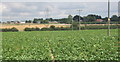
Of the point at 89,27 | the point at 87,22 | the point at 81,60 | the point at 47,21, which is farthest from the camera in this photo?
the point at 87,22

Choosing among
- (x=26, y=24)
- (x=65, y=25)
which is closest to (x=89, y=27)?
(x=65, y=25)

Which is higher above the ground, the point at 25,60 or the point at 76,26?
the point at 25,60

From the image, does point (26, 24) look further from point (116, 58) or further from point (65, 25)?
point (116, 58)

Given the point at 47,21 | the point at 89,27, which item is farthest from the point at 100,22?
the point at 47,21

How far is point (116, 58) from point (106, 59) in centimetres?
45

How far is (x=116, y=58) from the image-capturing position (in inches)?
284

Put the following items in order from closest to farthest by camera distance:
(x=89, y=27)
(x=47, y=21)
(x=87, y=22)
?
(x=47, y=21)
(x=89, y=27)
(x=87, y=22)

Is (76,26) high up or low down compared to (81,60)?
down

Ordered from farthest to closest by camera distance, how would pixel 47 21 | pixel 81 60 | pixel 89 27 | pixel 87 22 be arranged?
pixel 87 22 → pixel 89 27 → pixel 47 21 → pixel 81 60

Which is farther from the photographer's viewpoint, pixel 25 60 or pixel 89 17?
pixel 89 17

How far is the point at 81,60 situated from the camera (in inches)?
269

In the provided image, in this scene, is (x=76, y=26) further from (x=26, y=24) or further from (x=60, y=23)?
(x=26, y=24)

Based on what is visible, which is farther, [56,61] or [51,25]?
[51,25]

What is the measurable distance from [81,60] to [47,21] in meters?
46.6
